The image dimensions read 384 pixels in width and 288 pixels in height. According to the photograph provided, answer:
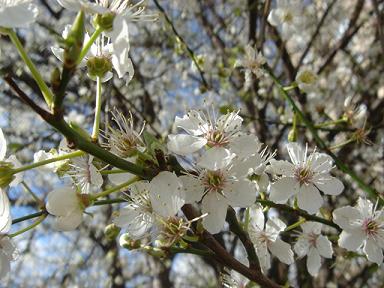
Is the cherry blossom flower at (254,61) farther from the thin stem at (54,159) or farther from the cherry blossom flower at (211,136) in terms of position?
the thin stem at (54,159)

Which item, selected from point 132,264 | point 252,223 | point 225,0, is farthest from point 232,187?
point 132,264

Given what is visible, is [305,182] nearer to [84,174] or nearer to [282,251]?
[282,251]

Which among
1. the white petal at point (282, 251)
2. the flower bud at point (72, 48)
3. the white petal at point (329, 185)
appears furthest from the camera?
the white petal at point (282, 251)

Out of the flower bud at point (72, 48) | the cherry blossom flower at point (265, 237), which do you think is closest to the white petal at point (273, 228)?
the cherry blossom flower at point (265, 237)

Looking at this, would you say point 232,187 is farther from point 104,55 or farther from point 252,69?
point 252,69

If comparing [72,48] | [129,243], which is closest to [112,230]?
[129,243]

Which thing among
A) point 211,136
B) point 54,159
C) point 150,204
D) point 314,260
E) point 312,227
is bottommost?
point 314,260
